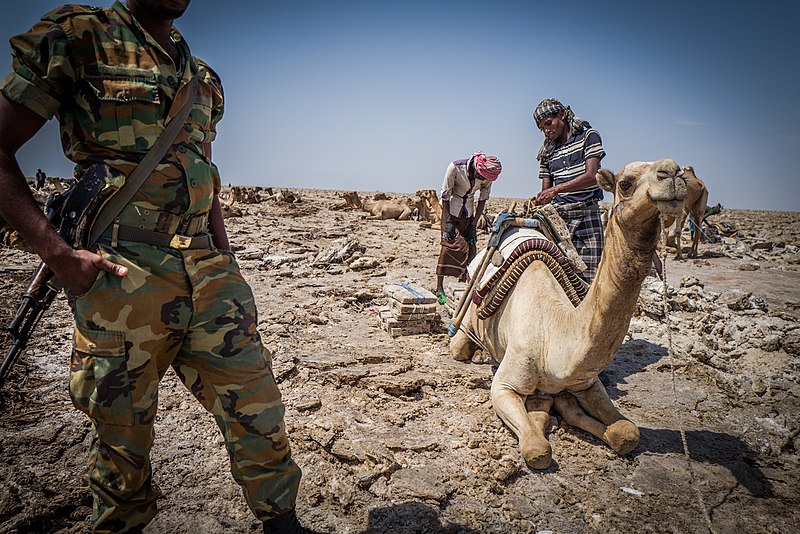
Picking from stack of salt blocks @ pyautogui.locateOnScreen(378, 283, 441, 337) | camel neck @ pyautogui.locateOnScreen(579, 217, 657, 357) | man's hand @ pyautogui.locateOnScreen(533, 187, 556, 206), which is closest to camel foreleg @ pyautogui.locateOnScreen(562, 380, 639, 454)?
camel neck @ pyautogui.locateOnScreen(579, 217, 657, 357)

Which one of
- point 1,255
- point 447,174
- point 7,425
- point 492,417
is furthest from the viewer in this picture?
point 1,255

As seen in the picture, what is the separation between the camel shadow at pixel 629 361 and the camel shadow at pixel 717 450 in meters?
0.78

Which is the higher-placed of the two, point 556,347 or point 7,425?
point 556,347

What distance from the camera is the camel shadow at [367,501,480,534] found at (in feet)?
8.29

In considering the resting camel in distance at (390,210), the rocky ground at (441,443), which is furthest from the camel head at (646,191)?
the resting camel in distance at (390,210)

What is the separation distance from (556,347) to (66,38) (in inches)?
126

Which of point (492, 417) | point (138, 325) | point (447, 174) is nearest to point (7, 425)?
point (138, 325)

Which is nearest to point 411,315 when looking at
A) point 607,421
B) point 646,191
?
point 607,421

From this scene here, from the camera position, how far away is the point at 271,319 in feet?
19.9

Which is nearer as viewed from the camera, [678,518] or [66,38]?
[66,38]

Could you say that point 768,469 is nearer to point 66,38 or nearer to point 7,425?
point 66,38

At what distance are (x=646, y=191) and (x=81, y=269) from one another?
2.63m

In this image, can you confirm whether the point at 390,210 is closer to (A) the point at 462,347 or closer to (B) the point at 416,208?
(B) the point at 416,208

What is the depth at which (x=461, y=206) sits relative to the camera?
6734 mm
